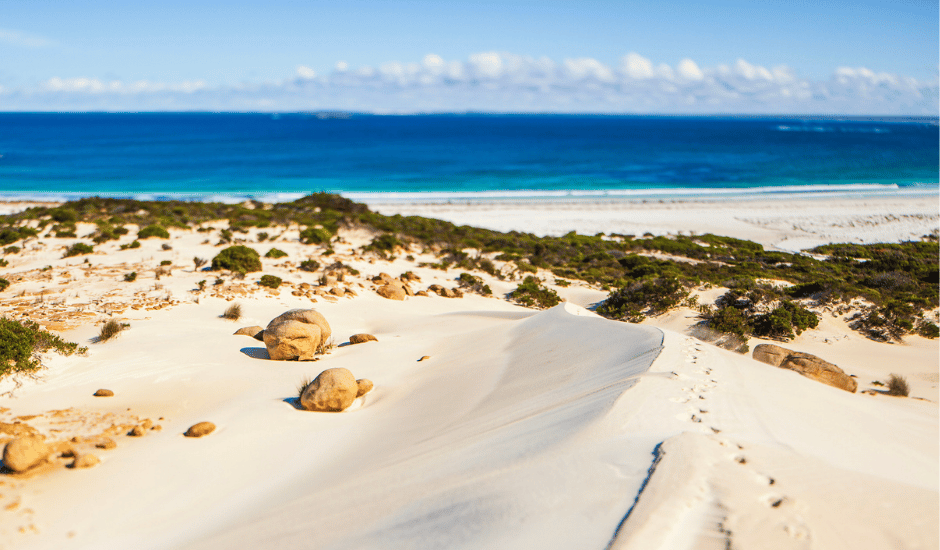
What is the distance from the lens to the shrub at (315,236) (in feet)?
61.4

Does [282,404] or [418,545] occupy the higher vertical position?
[418,545]

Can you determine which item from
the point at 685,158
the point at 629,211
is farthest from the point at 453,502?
the point at 685,158

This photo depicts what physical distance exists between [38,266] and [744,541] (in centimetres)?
1842

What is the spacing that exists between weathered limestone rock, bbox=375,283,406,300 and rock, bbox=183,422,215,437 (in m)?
7.68

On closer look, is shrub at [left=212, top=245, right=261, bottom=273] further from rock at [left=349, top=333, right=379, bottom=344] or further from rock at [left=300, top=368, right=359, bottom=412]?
rock at [left=300, top=368, right=359, bottom=412]

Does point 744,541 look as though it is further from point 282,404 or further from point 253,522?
point 282,404

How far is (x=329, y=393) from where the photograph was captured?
7.12 m

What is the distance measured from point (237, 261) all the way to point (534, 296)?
28.2 feet

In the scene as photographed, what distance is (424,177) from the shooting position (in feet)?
174

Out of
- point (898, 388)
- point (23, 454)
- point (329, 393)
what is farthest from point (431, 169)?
point (23, 454)

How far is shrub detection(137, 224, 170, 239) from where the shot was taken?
18.3 meters

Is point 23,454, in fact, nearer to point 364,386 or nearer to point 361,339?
point 364,386

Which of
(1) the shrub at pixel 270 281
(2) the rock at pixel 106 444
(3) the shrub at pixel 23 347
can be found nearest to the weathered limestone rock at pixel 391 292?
(1) the shrub at pixel 270 281

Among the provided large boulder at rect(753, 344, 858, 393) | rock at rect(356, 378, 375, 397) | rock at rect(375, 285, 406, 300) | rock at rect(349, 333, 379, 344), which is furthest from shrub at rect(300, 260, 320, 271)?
large boulder at rect(753, 344, 858, 393)
